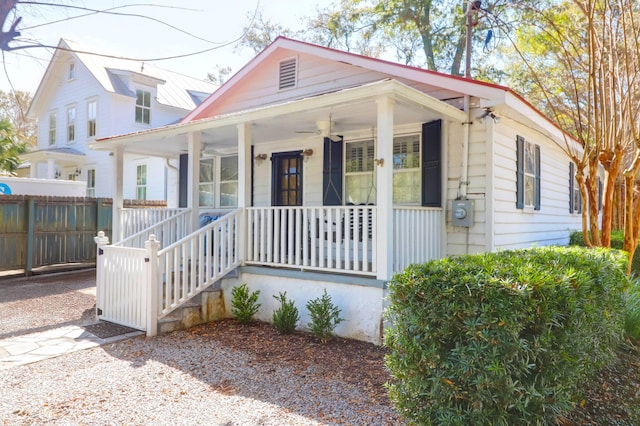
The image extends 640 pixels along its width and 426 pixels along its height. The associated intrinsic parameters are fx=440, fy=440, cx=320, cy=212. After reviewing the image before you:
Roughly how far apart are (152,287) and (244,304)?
1207 millimetres

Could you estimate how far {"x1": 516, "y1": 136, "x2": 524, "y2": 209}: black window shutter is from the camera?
7164mm

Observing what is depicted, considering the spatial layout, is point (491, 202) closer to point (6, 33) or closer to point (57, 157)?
point (6, 33)

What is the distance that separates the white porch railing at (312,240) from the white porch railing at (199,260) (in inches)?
9.4

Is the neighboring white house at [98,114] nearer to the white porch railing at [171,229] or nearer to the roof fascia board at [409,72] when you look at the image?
the white porch railing at [171,229]

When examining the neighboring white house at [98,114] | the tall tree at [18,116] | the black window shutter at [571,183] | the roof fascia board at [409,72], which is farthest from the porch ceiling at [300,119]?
the tall tree at [18,116]

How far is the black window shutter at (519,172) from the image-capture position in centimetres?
716

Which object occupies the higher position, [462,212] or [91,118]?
[91,118]

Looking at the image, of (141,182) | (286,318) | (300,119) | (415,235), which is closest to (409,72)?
(300,119)

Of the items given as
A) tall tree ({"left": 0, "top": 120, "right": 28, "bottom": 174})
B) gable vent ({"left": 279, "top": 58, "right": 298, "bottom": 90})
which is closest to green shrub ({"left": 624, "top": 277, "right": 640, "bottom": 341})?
gable vent ({"left": 279, "top": 58, "right": 298, "bottom": 90})

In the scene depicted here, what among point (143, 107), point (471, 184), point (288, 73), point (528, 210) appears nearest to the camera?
point (471, 184)

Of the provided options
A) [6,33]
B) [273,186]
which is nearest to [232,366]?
[6,33]

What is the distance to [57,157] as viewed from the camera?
15.8m

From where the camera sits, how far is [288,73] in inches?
335

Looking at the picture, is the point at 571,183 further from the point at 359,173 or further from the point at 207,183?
the point at 207,183
